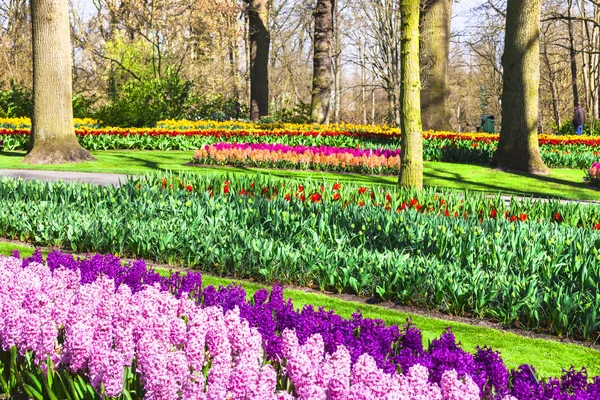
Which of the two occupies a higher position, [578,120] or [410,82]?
[578,120]

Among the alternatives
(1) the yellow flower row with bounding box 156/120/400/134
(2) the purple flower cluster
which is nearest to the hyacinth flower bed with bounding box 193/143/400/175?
(2) the purple flower cluster

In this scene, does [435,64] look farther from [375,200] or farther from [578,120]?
[375,200]

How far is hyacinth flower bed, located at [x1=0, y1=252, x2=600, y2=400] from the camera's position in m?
2.32

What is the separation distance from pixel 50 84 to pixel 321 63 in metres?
9.40

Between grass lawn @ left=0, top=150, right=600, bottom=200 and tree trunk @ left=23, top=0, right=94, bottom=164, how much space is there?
18.7 inches

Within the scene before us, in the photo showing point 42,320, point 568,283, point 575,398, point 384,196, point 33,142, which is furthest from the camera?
point 33,142

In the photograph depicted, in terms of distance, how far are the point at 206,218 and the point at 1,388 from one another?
3424 mm

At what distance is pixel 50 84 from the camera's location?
13.3m

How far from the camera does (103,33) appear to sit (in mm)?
34188

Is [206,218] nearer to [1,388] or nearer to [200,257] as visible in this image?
[200,257]

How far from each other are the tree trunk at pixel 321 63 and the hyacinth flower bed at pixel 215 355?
17468 mm

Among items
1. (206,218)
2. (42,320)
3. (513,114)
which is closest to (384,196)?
(206,218)

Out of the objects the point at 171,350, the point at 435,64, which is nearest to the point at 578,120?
the point at 435,64

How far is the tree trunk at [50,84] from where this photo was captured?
1316 cm
